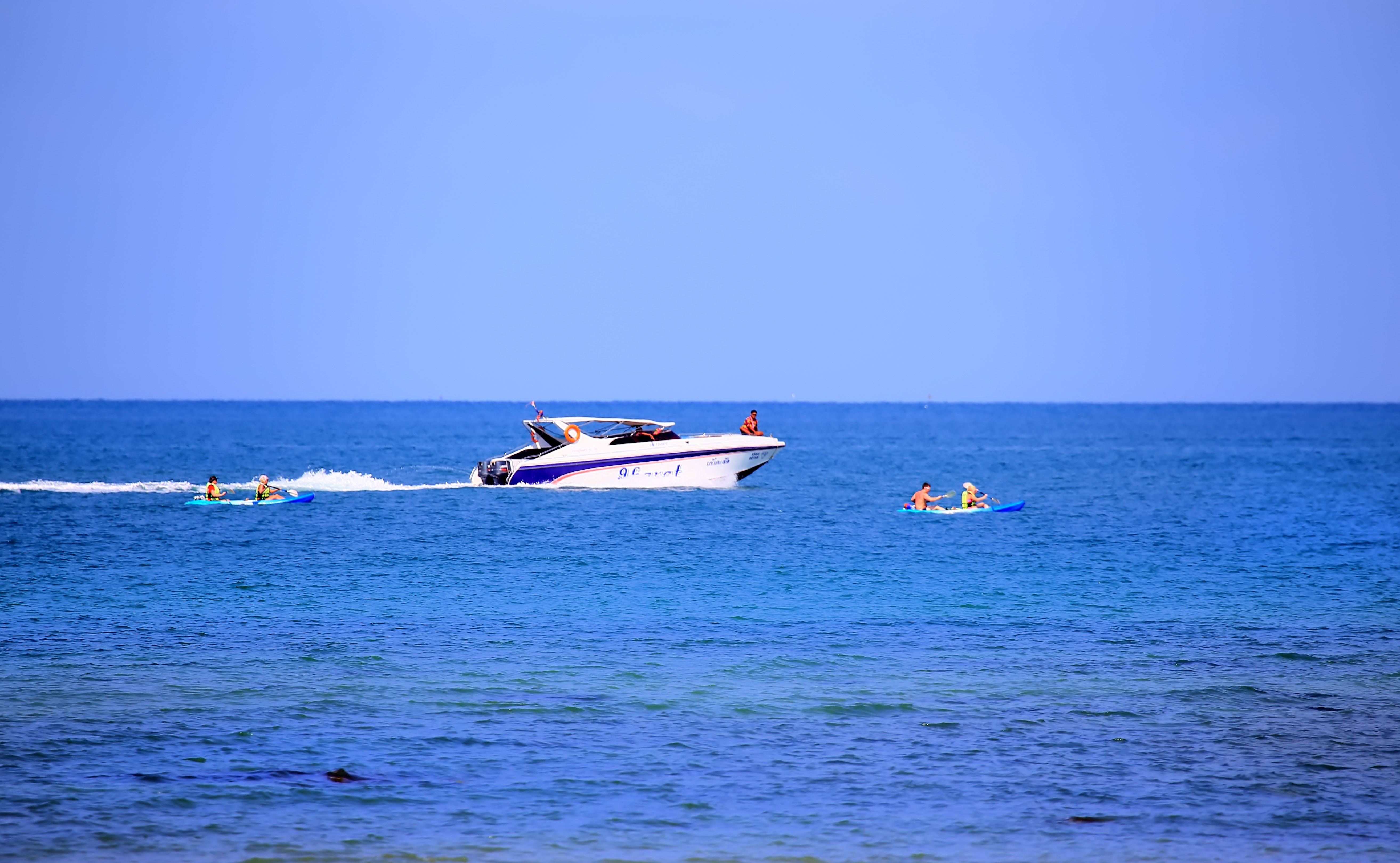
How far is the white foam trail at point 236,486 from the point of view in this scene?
57.8m

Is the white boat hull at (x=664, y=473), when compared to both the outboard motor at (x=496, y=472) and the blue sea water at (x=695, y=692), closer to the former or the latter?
the outboard motor at (x=496, y=472)

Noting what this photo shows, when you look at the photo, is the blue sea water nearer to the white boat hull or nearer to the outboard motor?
the white boat hull

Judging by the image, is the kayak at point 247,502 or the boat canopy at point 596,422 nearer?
the kayak at point 247,502

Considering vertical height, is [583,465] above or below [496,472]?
above

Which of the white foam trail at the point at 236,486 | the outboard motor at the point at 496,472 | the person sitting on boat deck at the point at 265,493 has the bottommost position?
the white foam trail at the point at 236,486

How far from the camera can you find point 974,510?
160 feet

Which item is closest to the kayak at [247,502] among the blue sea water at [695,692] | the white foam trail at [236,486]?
the blue sea water at [695,692]

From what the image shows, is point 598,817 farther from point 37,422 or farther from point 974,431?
point 37,422

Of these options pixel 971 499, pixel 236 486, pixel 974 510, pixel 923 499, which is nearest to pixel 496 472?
pixel 236 486

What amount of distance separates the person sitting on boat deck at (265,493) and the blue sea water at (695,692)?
270 centimetres

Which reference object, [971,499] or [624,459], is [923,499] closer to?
[971,499]

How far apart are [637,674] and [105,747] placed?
26.5ft

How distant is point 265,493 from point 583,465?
1310 cm

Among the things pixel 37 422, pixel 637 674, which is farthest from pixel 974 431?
pixel 637 674
